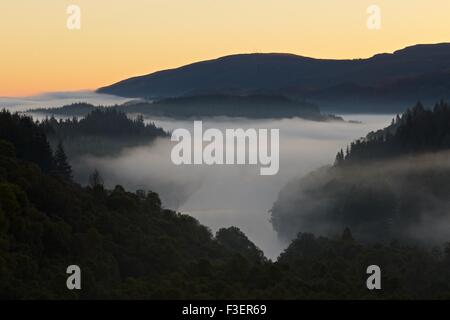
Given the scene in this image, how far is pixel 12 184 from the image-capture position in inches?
2640

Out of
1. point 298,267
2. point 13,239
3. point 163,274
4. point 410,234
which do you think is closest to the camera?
point 13,239

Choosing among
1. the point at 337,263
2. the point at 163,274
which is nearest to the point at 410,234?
the point at 337,263

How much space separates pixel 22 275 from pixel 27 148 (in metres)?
42.8

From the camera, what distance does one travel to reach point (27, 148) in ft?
323

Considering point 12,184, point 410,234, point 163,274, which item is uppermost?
point 12,184

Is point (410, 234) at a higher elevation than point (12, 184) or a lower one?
lower

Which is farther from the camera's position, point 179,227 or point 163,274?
point 179,227
